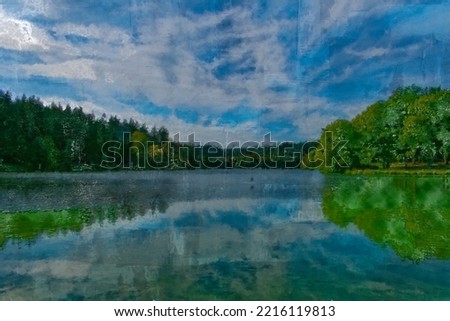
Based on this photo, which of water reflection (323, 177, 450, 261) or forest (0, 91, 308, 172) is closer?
water reflection (323, 177, 450, 261)

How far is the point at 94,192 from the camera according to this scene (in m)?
6.88

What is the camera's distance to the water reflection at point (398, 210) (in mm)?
5863

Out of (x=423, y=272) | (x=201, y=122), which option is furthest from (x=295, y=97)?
(x=423, y=272)

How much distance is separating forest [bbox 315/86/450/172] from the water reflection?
13.4 inches

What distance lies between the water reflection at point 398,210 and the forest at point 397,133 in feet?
1.12

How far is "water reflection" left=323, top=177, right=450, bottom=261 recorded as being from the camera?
586 centimetres

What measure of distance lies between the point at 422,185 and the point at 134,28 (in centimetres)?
479

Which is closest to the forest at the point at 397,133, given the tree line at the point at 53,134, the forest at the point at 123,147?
the forest at the point at 123,147

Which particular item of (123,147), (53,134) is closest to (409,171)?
(123,147)

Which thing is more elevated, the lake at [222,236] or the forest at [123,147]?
the forest at [123,147]

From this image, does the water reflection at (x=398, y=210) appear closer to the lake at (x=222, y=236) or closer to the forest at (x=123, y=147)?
the lake at (x=222, y=236)

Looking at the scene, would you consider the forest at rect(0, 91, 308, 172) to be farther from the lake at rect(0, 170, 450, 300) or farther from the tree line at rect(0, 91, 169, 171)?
the lake at rect(0, 170, 450, 300)

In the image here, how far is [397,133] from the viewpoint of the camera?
28.0ft

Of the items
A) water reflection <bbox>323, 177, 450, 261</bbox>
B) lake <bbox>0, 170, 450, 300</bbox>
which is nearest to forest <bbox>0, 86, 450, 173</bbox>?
lake <bbox>0, 170, 450, 300</bbox>
